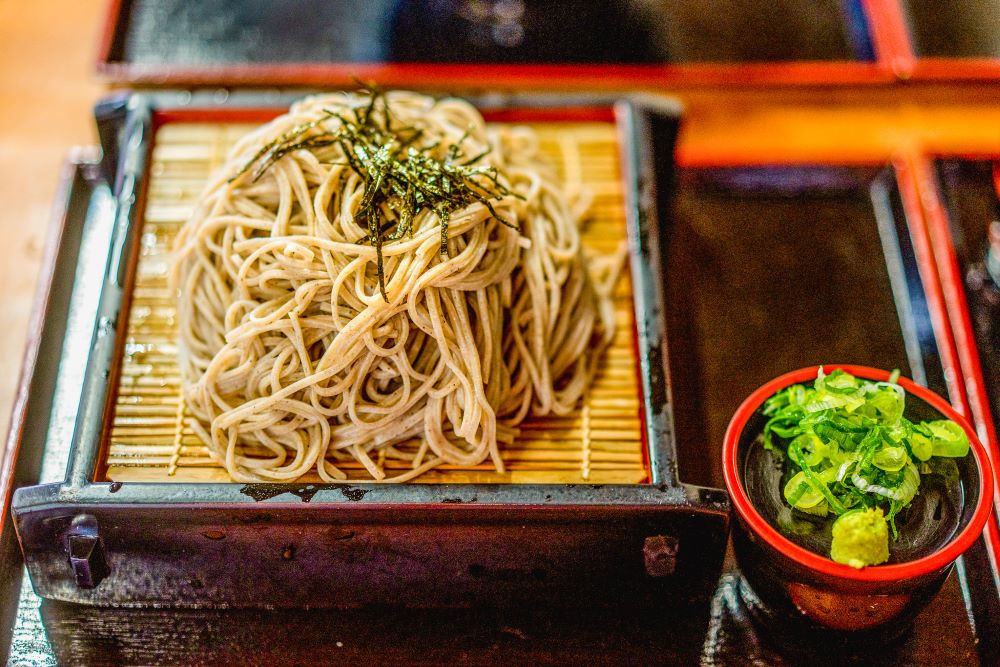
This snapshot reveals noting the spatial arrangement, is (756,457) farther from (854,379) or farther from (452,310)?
(452,310)

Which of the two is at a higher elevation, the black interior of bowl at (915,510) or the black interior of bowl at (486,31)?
the black interior of bowl at (486,31)

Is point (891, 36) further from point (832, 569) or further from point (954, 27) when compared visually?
point (832, 569)

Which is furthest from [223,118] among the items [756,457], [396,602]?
[756,457]

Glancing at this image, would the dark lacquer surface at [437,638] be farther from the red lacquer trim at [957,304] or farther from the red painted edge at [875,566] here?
the red lacquer trim at [957,304]

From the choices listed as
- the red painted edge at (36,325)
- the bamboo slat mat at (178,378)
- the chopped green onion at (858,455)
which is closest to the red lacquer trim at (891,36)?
the bamboo slat mat at (178,378)

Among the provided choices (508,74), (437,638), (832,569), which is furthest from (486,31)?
(832,569)

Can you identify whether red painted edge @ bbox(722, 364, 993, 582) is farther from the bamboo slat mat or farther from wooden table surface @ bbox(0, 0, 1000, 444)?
wooden table surface @ bbox(0, 0, 1000, 444)

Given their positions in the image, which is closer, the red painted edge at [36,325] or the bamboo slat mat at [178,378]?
the bamboo slat mat at [178,378]
